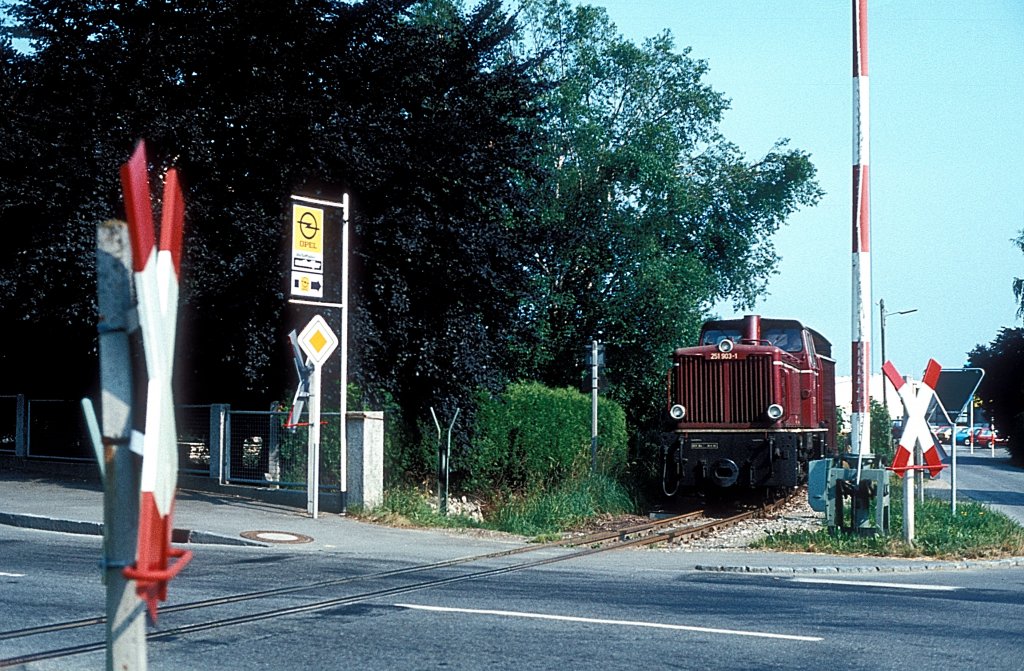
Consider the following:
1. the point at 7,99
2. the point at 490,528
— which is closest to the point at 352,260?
the point at 490,528

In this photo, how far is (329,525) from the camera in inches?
602

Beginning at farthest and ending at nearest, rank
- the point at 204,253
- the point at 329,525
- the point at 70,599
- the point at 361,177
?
the point at 361,177
the point at 204,253
the point at 329,525
the point at 70,599

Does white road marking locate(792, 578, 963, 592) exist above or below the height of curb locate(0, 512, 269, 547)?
below

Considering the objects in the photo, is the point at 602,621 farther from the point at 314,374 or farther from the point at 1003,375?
the point at 1003,375

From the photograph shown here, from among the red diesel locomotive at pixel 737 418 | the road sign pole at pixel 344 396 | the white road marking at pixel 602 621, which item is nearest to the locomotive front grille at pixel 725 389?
the red diesel locomotive at pixel 737 418

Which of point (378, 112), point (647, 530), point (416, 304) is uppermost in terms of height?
point (378, 112)

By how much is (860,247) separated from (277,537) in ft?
26.8

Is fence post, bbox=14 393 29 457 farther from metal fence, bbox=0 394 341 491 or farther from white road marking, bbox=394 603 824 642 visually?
white road marking, bbox=394 603 824 642

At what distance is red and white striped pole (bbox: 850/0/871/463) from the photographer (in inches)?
570

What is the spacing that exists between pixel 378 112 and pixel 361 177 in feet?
5.51

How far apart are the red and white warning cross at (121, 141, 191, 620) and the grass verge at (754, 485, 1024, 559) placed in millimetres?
11423

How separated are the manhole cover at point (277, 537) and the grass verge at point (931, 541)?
5.50 meters

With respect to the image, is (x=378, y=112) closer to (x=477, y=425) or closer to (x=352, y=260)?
(x=352, y=260)

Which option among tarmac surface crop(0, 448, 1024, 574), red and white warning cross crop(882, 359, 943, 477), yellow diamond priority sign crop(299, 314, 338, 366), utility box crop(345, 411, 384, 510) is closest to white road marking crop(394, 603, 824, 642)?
tarmac surface crop(0, 448, 1024, 574)
